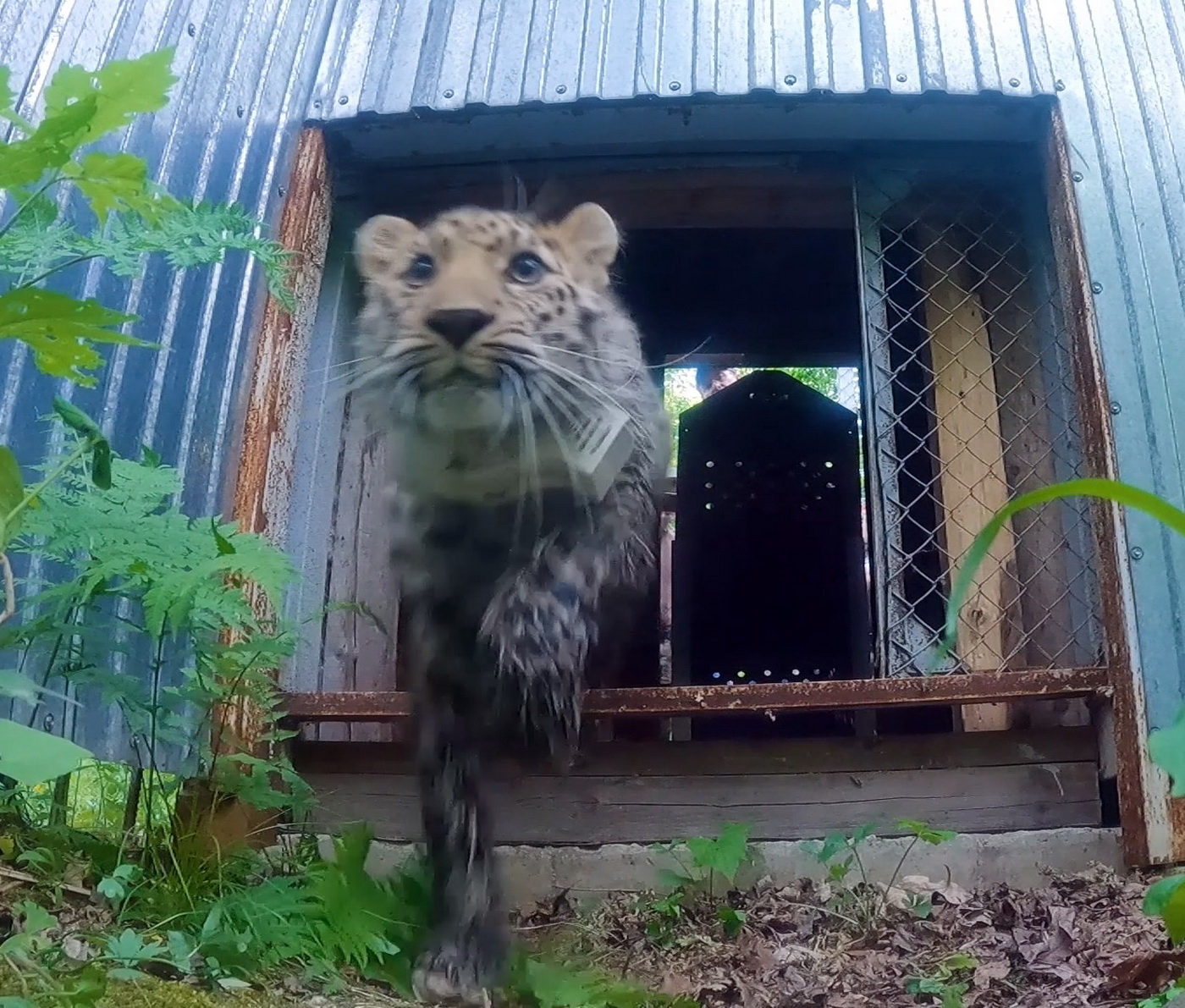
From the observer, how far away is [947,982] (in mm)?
2594

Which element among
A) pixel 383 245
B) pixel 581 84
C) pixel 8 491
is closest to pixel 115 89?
pixel 8 491

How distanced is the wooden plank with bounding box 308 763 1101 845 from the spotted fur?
24 centimetres

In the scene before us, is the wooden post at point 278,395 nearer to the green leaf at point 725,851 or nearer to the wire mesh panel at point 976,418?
the green leaf at point 725,851

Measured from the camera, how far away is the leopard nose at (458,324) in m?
2.87

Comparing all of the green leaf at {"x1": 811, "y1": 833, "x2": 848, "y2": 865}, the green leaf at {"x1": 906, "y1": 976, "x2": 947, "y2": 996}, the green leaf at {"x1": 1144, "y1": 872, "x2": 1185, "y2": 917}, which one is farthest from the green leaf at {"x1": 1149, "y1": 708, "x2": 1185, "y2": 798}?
the green leaf at {"x1": 811, "y1": 833, "x2": 848, "y2": 865}

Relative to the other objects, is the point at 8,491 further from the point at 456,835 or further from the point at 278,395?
the point at 278,395

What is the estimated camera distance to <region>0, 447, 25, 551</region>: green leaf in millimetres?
1908

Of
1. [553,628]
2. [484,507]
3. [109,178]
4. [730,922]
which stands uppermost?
[109,178]

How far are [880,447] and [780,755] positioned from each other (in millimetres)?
1135

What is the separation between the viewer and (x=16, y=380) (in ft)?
10.8

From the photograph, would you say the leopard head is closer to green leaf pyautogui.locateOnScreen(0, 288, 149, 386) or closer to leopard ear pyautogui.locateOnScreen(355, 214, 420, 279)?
leopard ear pyautogui.locateOnScreen(355, 214, 420, 279)

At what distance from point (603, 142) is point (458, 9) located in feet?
2.44

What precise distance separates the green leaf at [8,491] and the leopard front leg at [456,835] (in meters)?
1.30

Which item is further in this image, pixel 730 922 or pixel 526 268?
pixel 526 268
